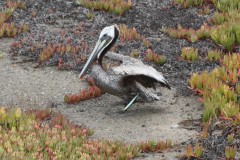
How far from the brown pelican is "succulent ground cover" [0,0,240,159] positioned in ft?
2.62

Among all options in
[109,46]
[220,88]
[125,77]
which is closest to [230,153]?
[220,88]

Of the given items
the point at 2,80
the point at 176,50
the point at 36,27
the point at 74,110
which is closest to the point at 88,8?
the point at 36,27

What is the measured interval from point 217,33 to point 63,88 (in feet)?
12.7

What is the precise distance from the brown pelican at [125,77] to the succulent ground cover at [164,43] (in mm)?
798

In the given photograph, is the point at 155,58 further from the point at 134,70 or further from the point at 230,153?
the point at 230,153

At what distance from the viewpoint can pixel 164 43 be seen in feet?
45.6

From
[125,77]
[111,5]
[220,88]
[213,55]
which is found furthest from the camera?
[111,5]

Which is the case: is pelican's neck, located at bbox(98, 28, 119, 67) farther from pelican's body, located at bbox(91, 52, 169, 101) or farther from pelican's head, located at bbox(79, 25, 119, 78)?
pelican's body, located at bbox(91, 52, 169, 101)

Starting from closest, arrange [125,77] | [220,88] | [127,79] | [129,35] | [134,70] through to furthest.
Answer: [134,70], [125,77], [127,79], [220,88], [129,35]

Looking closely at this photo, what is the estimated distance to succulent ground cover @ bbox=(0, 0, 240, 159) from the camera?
31.1 feet

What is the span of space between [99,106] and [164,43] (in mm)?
3301

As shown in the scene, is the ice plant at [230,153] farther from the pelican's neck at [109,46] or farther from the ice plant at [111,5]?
the ice plant at [111,5]

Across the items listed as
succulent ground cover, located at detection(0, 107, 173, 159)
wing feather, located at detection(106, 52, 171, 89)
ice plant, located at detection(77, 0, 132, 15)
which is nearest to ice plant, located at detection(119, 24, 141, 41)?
ice plant, located at detection(77, 0, 132, 15)

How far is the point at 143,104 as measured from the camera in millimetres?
11273
